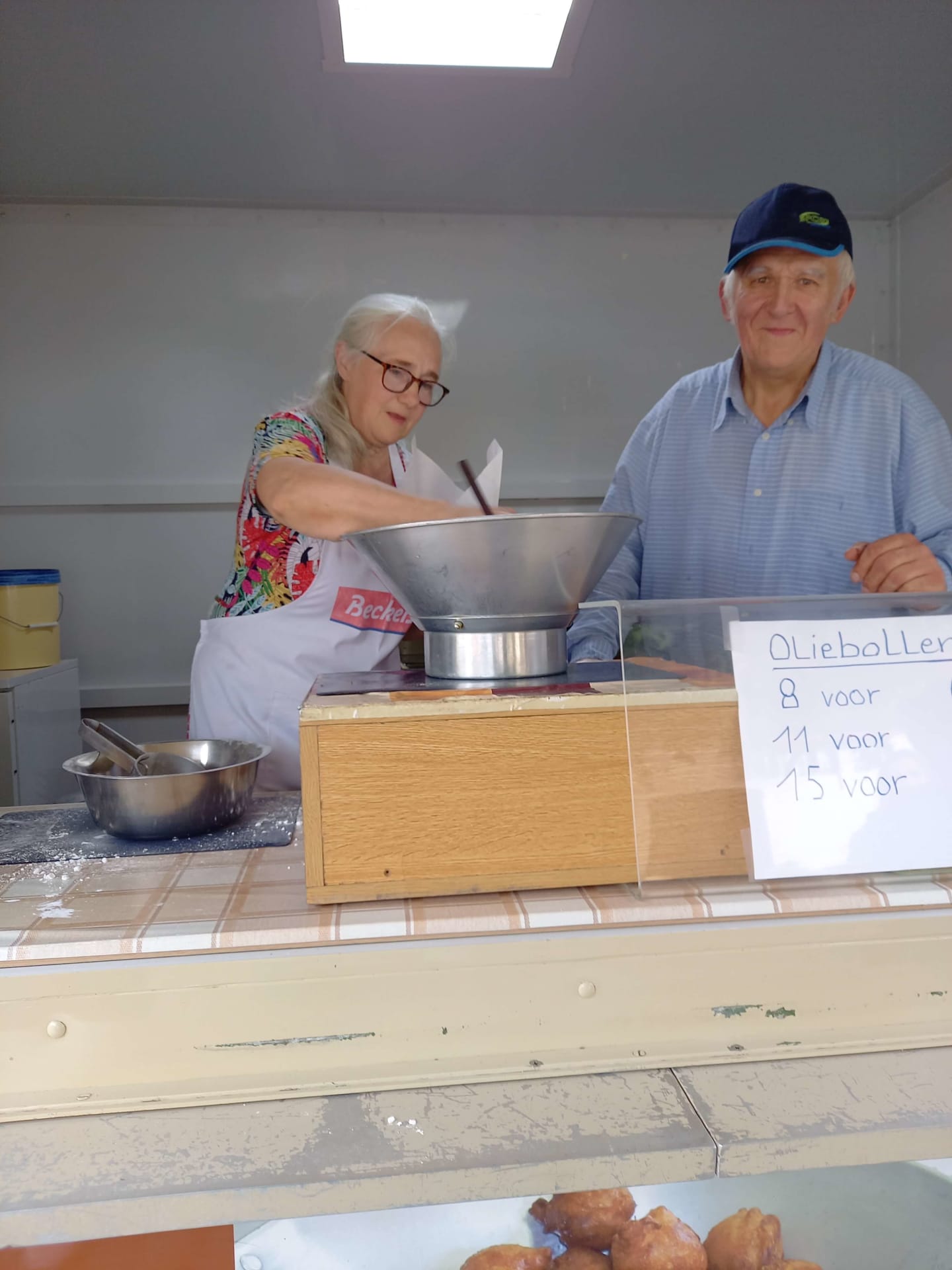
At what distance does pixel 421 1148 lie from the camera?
0.60 m

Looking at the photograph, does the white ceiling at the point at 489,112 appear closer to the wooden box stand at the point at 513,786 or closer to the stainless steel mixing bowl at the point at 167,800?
the stainless steel mixing bowl at the point at 167,800

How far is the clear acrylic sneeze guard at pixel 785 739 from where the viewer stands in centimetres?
69

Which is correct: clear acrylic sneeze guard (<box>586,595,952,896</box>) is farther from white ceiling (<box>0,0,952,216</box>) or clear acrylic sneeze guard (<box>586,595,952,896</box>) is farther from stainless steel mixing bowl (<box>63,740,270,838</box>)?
white ceiling (<box>0,0,952,216</box>)

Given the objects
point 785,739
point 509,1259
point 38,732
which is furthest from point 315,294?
point 509,1259

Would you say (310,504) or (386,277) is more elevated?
(386,277)

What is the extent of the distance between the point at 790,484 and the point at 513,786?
1.08m

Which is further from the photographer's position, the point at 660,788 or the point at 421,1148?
the point at 660,788

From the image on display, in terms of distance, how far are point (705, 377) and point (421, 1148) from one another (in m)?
1.44

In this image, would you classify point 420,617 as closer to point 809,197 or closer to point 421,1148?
point 421,1148

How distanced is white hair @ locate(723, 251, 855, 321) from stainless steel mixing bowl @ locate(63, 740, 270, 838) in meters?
1.15

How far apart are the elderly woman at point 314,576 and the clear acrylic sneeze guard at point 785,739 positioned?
787mm

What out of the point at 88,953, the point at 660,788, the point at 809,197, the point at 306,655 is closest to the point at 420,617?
the point at 660,788

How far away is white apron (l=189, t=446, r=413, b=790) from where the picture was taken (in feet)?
5.06

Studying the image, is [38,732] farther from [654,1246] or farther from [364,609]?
[654,1246]
